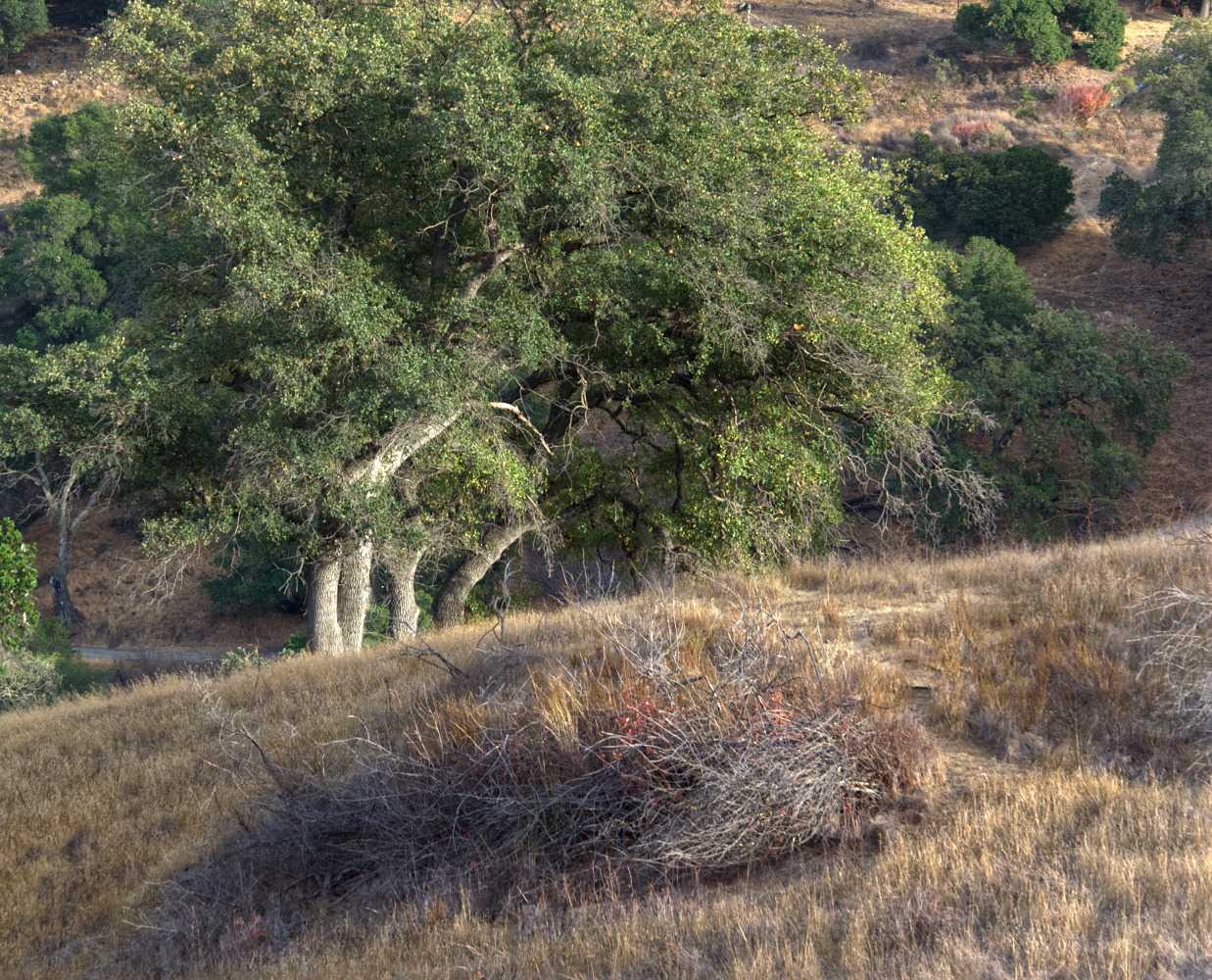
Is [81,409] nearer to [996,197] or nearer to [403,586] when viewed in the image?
[403,586]

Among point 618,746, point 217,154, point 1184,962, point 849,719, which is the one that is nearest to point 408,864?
point 618,746

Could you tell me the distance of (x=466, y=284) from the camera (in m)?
13.0

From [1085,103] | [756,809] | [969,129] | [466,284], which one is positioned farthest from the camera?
[1085,103]

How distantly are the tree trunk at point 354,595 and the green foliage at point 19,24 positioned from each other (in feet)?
177

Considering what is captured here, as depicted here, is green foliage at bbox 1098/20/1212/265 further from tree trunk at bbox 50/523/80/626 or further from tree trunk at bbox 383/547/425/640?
tree trunk at bbox 50/523/80/626

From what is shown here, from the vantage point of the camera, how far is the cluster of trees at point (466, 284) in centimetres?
1092

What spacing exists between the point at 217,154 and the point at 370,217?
2.28 metres

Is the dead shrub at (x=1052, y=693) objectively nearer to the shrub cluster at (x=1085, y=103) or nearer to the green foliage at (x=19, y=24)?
the shrub cluster at (x=1085, y=103)

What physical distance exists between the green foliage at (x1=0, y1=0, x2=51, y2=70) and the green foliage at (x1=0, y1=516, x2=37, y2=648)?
4798 cm

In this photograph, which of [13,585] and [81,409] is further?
[13,585]

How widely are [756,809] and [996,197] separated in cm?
3631

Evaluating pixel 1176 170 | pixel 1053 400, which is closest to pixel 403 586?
pixel 1053 400

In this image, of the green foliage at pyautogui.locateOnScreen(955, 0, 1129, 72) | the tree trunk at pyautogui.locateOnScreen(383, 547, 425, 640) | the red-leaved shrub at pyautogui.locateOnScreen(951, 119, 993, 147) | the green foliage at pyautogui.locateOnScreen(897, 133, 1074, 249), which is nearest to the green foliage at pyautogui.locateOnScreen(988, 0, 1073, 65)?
the green foliage at pyautogui.locateOnScreen(955, 0, 1129, 72)

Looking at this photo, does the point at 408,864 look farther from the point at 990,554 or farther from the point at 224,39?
the point at 224,39
